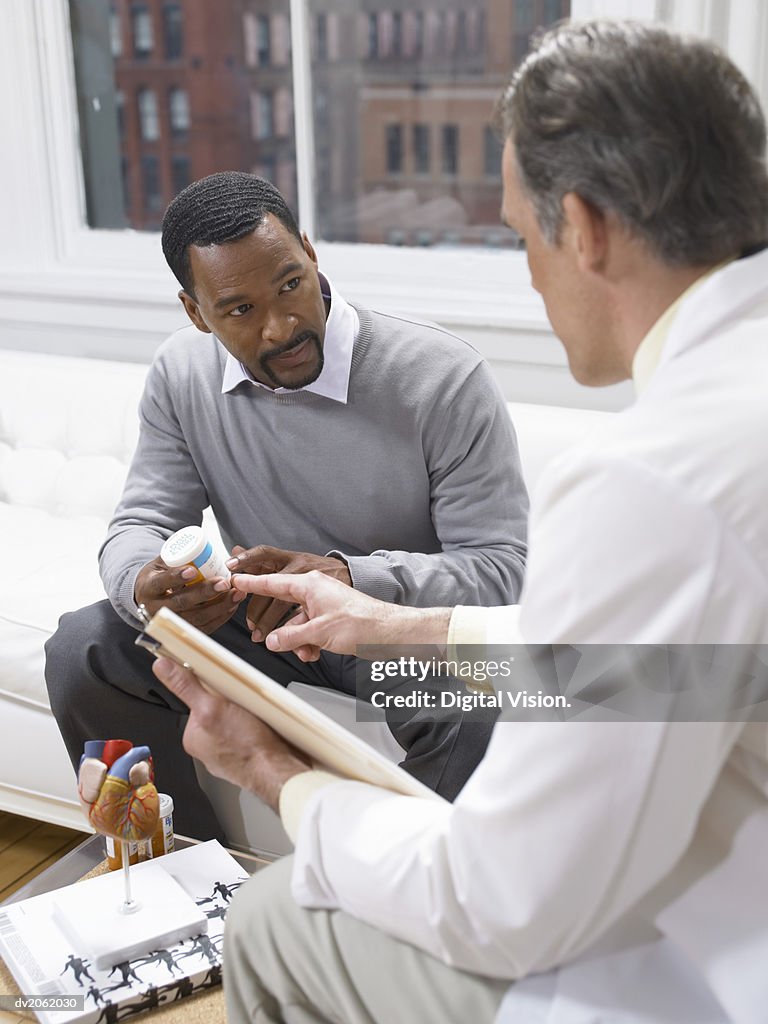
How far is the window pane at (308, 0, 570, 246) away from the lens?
8.43ft

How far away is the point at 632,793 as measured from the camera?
809mm

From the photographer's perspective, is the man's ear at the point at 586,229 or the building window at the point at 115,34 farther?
the building window at the point at 115,34

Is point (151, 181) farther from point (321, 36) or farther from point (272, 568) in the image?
point (272, 568)

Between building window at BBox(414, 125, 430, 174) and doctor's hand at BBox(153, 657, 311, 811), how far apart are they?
196cm

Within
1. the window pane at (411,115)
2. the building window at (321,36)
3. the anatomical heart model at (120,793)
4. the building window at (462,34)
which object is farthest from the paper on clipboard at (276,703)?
the building window at (321,36)

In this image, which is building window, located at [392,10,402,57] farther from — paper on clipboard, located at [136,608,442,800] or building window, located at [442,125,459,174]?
paper on clipboard, located at [136,608,442,800]

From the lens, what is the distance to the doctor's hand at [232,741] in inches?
41.5

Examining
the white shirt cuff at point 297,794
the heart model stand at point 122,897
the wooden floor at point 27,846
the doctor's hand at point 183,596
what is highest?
the white shirt cuff at point 297,794

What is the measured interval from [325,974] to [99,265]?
2.40m

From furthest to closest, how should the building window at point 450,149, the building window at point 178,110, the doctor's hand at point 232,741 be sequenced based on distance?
the building window at point 178,110
the building window at point 450,149
the doctor's hand at point 232,741

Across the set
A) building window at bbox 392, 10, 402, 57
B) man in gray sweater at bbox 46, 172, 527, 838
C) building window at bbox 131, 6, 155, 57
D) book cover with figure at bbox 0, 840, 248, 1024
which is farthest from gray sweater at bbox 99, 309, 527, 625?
building window at bbox 131, 6, 155, 57

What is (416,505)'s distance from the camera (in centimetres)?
178

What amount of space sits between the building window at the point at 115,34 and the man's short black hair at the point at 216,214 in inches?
60.7

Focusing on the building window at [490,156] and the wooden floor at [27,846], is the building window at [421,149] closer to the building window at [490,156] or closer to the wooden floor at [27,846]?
the building window at [490,156]
